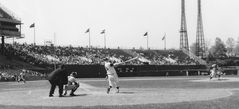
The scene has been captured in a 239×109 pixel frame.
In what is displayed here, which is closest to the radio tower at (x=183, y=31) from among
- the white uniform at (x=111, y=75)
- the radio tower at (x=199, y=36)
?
the radio tower at (x=199, y=36)

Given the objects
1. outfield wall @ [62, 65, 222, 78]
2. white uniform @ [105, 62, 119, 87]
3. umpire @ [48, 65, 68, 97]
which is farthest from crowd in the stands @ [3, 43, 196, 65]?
umpire @ [48, 65, 68, 97]

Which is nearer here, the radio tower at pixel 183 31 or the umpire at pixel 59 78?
the umpire at pixel 59 78

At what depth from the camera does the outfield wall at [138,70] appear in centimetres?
7700

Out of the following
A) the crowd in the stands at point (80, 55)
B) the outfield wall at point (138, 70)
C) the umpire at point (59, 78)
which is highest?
the crowd in the stands at point (80, 55)

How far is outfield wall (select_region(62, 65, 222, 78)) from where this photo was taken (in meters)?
77.0

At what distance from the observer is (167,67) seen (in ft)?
300

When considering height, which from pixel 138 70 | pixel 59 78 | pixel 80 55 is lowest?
pixel 138 70

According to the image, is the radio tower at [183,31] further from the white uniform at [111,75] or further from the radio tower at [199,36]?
the white uniform at [111,75]

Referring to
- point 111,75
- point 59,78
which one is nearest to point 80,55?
point 111,75

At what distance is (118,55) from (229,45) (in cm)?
9905

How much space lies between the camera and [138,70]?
86250mm

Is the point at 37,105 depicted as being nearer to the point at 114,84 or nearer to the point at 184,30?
the point at 114,84

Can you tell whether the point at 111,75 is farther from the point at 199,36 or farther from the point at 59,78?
the point at 199,36

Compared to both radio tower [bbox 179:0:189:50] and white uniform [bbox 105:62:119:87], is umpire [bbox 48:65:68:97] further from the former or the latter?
radio tower [bbox 179:0:189:50]
